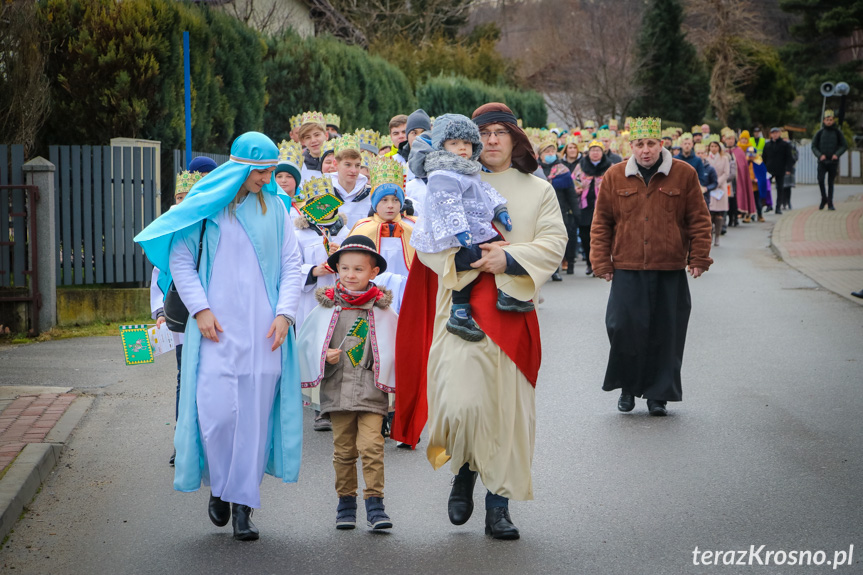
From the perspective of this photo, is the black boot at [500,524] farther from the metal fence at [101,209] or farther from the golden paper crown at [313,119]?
the metal fence at [101,209]

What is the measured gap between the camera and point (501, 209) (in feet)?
17.8

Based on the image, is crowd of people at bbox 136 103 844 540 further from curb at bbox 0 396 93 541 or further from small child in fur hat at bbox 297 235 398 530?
curb at bbox 0 396 93 541

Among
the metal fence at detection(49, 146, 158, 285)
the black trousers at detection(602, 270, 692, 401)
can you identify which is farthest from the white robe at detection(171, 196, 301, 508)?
the metal fence at detection(49, 146, 158, 285)

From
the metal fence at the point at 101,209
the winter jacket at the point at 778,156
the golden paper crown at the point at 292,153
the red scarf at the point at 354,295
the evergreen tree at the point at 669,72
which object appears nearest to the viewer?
the red scarf at the point at 354,295

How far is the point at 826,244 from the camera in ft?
69.4

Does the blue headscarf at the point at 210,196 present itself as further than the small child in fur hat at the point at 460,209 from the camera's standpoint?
Yes

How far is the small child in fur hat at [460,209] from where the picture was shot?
5262 mm

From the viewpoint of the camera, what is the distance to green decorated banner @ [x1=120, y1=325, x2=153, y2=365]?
6.40 metres

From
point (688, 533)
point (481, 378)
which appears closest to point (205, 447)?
point (481, 378)

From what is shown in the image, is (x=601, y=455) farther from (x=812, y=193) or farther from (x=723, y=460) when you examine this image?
(x=812, y=193)

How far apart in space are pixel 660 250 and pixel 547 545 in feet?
11.2

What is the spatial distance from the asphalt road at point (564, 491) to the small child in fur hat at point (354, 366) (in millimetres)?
264

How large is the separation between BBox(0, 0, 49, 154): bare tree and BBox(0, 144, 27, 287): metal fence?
0.97m

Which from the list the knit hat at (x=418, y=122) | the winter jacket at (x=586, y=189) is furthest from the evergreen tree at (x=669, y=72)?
the knit hat at (x=418, y=122)
